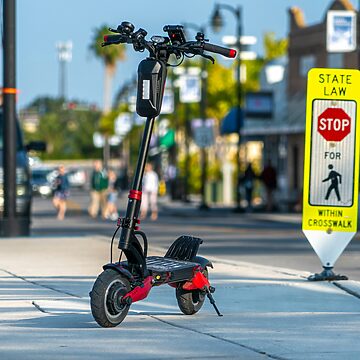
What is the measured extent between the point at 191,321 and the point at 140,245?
908 millimetres

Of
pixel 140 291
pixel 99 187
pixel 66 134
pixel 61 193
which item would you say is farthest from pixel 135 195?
pixel 66 134

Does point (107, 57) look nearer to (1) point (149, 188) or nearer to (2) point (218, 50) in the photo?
(1) point (149, 188)

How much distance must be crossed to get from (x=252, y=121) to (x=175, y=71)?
25966 mm

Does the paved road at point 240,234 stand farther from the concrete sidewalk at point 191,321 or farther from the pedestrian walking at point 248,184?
the concrete sidewalk at point 191,321

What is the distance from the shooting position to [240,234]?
29.1 m

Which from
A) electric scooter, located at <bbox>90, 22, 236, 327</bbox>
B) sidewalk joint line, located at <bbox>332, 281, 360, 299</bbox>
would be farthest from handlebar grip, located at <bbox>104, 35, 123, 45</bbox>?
sidewalk joint line, located at <bbox>332, 281, 360, 299</bbox>

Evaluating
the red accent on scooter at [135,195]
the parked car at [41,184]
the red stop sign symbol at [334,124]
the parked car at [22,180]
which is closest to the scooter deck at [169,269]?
the red accent on scooter at [135,195]

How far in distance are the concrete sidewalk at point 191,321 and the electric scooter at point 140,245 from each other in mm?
267

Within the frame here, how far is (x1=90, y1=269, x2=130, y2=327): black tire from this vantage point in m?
10.7

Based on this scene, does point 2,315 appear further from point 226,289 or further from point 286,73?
point 286,73

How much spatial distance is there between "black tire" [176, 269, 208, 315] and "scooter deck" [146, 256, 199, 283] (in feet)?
0.96

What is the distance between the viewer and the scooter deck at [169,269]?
37.0 ft

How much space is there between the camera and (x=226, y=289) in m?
14.4

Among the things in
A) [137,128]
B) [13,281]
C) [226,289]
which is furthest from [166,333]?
[137,128]
